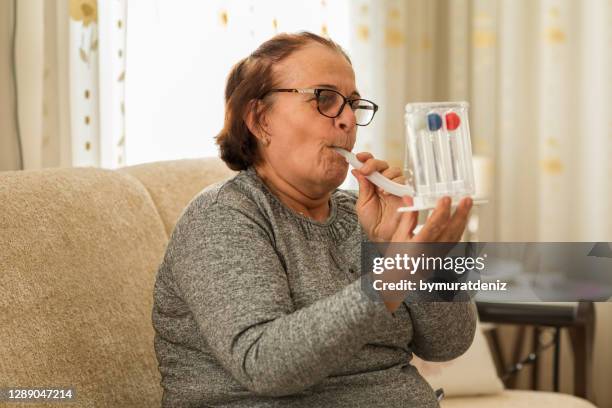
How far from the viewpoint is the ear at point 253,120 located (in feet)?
4.11

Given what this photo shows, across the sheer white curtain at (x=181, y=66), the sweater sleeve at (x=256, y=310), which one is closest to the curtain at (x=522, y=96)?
the sheer white curtain at (x=181, y=66)

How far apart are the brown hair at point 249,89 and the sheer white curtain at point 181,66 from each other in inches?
27.9

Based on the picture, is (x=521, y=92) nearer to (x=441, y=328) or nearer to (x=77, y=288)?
(x=441, y=328)

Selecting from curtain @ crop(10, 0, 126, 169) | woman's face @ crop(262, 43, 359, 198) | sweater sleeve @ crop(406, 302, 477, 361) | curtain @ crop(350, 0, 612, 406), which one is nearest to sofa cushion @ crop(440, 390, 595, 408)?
sweater sleeve @ crop(406, 302, 477, 361)

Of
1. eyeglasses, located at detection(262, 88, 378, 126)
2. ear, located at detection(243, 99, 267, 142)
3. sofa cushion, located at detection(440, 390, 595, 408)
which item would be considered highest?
eyeglasses, located at detection(262, 88, 378, 126)

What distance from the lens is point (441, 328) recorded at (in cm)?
128

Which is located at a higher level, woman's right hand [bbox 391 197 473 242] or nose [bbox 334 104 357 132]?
nose [bbox 334 104 357 132]

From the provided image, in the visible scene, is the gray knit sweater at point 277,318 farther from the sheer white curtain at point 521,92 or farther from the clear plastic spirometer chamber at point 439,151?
the sheer white curtain at point 521,92

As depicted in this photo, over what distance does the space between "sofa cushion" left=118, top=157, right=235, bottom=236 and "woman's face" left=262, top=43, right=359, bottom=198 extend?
17.3 inches

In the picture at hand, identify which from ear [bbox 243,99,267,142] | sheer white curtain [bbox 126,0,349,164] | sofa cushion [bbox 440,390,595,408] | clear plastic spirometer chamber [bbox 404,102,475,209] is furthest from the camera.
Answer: sheer white curtain [bbox 126,0,349,164]

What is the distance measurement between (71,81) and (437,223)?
118 cm

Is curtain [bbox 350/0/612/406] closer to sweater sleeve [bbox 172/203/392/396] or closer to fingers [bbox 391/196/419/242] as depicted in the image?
sweater sleeve [bbox 172/203/392/396]

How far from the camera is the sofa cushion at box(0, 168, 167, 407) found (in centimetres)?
119

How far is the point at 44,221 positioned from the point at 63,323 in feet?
0.54
